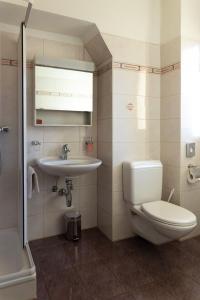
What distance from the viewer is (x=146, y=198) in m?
2.19

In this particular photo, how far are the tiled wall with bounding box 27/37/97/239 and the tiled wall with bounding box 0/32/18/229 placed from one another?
14cm

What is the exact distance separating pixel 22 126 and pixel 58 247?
120cm

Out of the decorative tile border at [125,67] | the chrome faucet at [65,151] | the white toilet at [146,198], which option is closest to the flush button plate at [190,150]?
the white toilet at [146,198]

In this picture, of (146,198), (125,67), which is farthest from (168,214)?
(125,67)

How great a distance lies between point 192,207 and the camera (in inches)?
90.3

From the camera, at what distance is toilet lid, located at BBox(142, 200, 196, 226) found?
1.73m

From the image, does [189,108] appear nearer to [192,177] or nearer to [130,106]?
[130,106]

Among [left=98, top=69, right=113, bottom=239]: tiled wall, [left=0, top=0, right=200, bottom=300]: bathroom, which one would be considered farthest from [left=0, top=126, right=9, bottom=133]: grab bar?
[left=98, top=69, right=113, bottom=239]: tiled wall

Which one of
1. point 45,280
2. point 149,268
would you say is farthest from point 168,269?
point 45,280

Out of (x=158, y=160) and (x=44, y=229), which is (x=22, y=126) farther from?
(x=158, y=160)

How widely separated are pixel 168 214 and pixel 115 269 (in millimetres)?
608

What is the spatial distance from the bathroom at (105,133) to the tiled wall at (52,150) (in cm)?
1

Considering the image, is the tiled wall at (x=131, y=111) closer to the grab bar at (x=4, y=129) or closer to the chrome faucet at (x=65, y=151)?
the chrome faucet at (x=65, y=151)

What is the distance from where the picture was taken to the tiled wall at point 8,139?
81.9 inches
